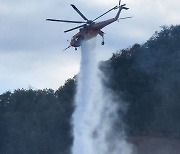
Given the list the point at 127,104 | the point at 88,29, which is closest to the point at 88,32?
the point at 88,29

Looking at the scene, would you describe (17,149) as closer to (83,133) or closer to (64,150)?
(64,150)

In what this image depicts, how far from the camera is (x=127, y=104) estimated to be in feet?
420

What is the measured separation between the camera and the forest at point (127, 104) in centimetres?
12738

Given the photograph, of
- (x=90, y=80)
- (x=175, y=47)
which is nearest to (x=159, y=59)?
(x=175, y=47)

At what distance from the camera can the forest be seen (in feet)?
418

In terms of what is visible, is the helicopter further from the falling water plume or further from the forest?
the forest

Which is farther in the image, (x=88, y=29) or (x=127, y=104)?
(x=127, y=104)

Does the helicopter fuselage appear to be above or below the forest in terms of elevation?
below

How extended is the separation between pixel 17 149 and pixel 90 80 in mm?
38652

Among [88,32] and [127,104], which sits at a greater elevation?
[127,104]

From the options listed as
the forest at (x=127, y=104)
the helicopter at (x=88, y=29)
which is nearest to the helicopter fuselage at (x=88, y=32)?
the helicopter at (x=88, y=29)

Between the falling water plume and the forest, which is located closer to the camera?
the falling water plume

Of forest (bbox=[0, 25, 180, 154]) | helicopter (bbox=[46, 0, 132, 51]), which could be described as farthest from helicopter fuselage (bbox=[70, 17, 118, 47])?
forest (bbox=[0, 25, 180, 154])

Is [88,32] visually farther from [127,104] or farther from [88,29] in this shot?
[127,104]
